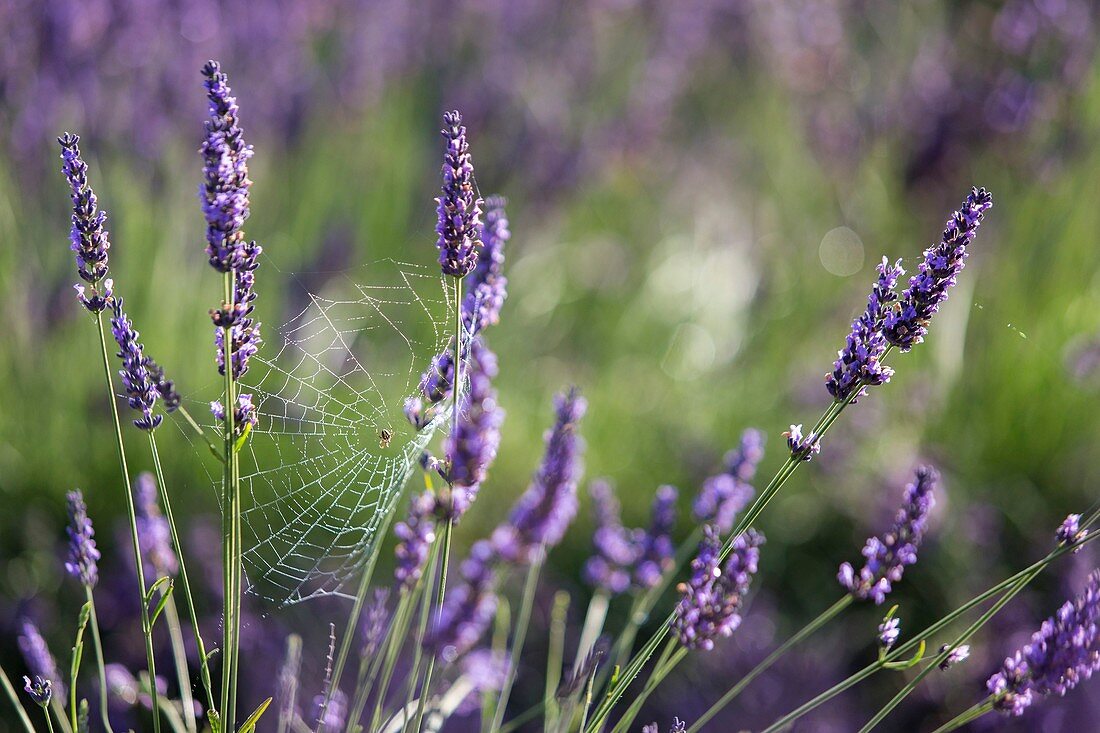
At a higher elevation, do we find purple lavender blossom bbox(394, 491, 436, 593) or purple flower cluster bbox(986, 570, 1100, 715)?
purple lavender blossom bbox(394, 491, 436, 593)

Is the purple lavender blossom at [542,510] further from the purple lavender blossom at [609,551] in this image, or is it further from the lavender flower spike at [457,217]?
the purple lavender blossom at [609,551]

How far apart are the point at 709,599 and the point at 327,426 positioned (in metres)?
2.18

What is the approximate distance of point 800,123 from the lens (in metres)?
6.39

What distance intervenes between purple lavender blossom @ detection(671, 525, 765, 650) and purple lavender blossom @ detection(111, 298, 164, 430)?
2.35 ft

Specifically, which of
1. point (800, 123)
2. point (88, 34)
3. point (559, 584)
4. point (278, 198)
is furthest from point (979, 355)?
point (88, 34)

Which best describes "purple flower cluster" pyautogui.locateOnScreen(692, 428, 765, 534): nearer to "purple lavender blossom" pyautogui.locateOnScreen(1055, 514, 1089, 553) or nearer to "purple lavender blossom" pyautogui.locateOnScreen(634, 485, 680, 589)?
"purple lavender blossom" pyautogui.locateOnScreen(634, 485, 680, 589)

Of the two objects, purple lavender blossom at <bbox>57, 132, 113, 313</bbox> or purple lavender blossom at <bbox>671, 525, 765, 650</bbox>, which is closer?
purple lavender blossom at <bbox>57, 132, 113, 313</bbox>

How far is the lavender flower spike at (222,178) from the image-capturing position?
3.84 ft

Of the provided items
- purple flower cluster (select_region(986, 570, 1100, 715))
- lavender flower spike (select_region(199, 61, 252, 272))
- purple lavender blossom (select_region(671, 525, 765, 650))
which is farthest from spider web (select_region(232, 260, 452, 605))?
purple flower cluster (select_region(986, 570, 1100, 715))

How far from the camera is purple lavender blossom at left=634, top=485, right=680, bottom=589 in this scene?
72.5 inches

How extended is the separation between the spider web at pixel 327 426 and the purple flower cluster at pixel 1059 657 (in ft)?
3.43

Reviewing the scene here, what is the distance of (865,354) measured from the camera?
1294mm

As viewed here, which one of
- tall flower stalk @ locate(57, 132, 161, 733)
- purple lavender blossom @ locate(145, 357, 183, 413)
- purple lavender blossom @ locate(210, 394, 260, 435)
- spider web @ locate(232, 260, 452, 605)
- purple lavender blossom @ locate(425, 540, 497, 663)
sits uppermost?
spider web @ locate(232, 260, 452, 605)

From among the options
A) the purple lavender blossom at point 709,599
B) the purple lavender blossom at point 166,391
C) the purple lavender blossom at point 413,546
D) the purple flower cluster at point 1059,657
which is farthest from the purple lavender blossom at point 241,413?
the purple flower cluster at point 1059,657
